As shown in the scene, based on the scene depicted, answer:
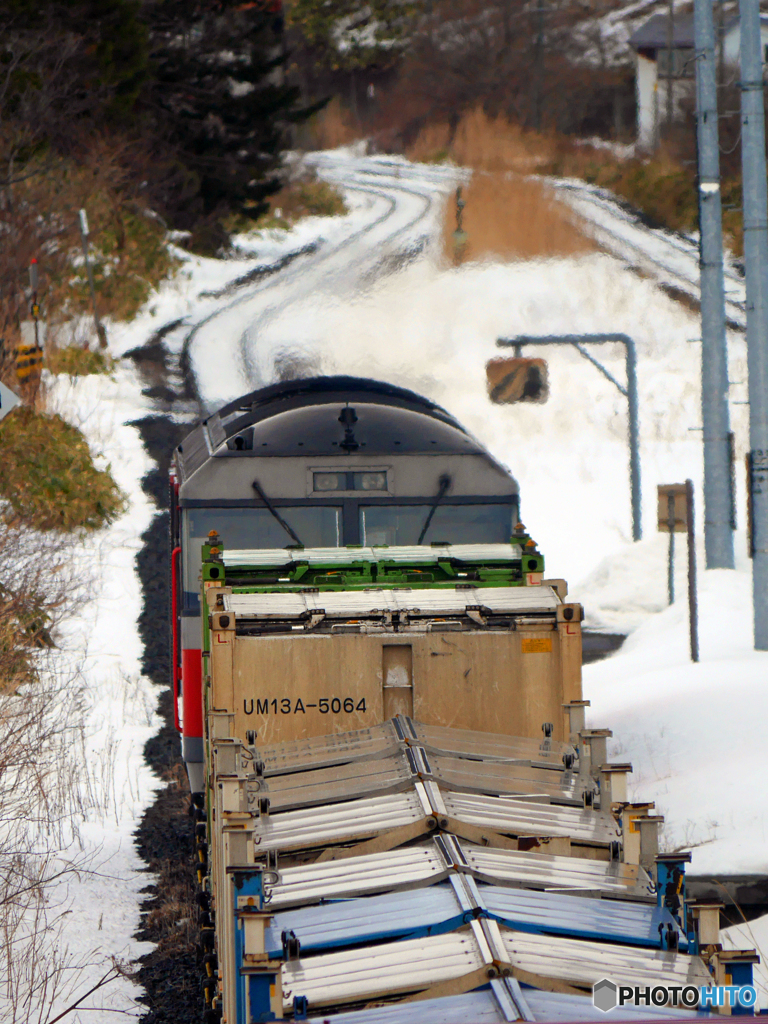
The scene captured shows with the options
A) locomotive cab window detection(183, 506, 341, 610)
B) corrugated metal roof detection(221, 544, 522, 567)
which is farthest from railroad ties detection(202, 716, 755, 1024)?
locomotive cab window detection(183, 506, 341, 610)

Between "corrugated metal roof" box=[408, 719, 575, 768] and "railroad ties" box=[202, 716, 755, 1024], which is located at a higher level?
"corrugated metal roof" box=[408, 719, 575, 768]

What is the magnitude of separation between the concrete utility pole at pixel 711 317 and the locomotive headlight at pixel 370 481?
7.42 meters

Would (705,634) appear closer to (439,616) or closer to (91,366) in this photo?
(439,616)

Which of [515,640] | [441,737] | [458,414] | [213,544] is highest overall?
[458,414]

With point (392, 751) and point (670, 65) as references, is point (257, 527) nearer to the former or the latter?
point (392, 751)

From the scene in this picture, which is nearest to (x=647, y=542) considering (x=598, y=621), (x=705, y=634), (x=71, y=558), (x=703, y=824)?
(x=598, y=621)

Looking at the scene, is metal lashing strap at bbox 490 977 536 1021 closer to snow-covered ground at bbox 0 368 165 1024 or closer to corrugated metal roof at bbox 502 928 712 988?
corrugated metal roof at bbox 502 928 712 988

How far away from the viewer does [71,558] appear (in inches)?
701

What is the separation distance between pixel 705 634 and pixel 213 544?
765 centimetres

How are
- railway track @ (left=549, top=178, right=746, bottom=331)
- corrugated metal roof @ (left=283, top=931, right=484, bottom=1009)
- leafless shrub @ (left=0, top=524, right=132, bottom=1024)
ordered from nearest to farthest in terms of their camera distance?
1. corrugated metal roof @ (left=283, top=931, right=484, bottom=1009)
2. leafless shrub @ (left=0, top=524, right=132, bottom=1024)
3. railway track @ (left=549, top=178, right=746, bottom=331)

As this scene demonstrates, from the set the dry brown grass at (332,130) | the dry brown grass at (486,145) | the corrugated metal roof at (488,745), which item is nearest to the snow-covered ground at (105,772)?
the corrugated metal roof at (488,745)

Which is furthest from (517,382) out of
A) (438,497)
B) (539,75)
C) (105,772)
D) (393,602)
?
(539,75)

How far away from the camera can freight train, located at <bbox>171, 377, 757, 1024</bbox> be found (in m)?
4.15

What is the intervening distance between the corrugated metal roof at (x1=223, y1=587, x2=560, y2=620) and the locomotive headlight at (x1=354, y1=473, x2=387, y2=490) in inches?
97.5
